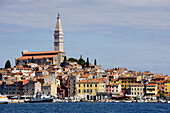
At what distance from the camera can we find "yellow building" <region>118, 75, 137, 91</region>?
131 metres

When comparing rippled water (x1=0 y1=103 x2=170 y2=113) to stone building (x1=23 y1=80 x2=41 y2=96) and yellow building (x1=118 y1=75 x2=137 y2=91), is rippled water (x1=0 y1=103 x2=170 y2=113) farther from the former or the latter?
yellow building (x1=118 y1=75 x2=137 y2=91)

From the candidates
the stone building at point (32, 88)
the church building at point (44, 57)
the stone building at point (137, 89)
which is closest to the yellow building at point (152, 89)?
the stone building at point (137, 89)

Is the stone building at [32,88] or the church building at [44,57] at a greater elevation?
the church building at [44,57]

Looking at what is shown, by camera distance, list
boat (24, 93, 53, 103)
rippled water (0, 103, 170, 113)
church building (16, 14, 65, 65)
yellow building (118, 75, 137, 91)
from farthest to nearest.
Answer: church building (16, 14, 65, 65)
yellow building (118, 75, 137, 91)
boat (24, 93, 53, 103)
rippled water (0, 103, 170, 113)

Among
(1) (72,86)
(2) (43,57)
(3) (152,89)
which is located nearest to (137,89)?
(3) (152,89)

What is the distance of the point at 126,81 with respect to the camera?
132m

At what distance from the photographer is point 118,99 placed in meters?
126

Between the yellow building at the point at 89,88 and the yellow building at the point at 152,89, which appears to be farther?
the yellow building at the point at 152,89

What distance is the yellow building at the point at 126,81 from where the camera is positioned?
13075 cm

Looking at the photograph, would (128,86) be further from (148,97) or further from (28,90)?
(28,90)

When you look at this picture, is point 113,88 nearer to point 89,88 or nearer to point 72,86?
point 89,88

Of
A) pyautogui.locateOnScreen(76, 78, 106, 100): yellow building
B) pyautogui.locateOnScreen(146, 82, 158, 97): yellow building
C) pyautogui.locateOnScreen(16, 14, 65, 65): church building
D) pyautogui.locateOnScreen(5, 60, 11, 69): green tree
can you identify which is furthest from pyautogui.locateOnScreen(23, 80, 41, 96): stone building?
pyautogui.locateOnScreen(16, 14, 65, 65): church building

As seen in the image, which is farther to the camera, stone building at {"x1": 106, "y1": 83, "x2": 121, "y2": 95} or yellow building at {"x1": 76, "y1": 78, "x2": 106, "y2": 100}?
stone building at {"x1": 106, "y1": 83, "x2": 121, "y2": 95}

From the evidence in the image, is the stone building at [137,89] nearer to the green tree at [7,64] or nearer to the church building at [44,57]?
the church building at [44,57]
